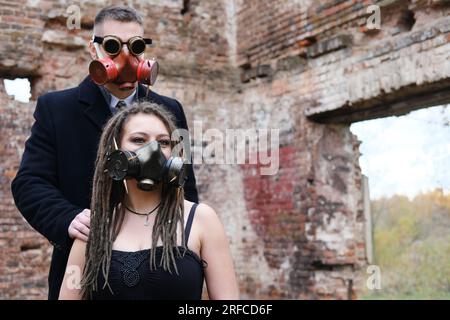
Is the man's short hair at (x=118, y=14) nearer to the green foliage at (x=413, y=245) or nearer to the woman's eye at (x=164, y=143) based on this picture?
the woman's eye at (x=164, y=143)

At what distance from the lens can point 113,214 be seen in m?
2.31

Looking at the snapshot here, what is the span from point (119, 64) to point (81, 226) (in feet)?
2.66

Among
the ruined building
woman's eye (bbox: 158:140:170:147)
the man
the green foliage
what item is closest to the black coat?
the man

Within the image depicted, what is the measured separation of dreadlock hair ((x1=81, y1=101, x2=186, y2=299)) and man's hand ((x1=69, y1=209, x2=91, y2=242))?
4 cm

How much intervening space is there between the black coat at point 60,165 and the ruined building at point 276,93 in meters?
3.29

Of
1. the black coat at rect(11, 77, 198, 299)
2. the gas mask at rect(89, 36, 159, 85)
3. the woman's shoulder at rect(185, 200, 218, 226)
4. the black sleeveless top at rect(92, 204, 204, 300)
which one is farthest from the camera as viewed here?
the gas mask at rect(89, 36, 159, 85)

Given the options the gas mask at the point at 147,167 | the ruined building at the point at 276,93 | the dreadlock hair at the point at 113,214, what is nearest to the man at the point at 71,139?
the dreadlock hair at the point at 113,214

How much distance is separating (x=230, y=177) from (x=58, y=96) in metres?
4.78

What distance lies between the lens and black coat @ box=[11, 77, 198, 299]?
8.05 feet

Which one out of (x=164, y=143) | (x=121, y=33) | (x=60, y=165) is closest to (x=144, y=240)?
(x=164, y=143)

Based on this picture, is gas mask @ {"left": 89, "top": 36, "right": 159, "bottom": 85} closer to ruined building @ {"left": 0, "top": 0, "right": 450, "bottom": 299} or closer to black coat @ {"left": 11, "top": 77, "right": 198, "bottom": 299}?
black coat @ {"left": 11, "top": 77, "right": 198, "bottom": 299}

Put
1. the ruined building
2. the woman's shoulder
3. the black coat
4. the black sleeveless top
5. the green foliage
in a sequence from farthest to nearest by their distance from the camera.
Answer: the green foliage → the ruined building → the black coat → the woman's shoulder → the black sleeveless top

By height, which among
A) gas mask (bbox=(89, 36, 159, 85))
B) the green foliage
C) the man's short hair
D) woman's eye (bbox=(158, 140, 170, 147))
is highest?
the man's short hair

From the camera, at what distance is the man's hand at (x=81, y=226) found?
7.47 ft
